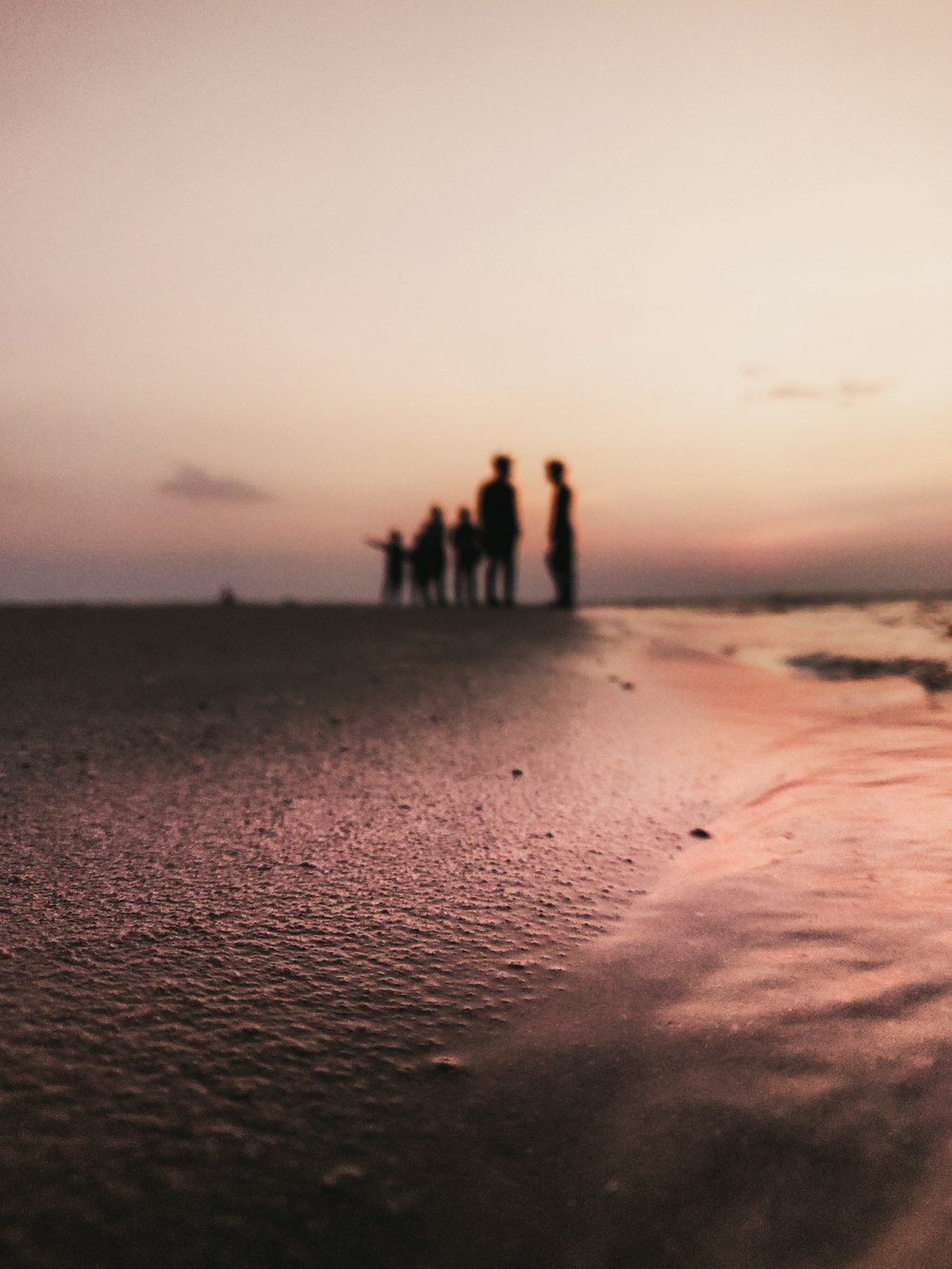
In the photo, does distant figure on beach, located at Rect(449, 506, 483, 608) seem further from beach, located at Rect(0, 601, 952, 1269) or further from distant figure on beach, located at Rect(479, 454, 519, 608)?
beach, located at Rect(0, 601, 952, 1269)

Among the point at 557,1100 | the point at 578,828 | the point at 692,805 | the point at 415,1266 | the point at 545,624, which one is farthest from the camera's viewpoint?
the point at 545,624

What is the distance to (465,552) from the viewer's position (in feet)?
52.8

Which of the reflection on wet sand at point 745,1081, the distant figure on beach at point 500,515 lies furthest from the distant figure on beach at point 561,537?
the reflection on wet sand at point 745,1081

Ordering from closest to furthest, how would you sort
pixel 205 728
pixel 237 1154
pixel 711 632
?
pixel 237 1154, pixel 205 728, pixel 711 632

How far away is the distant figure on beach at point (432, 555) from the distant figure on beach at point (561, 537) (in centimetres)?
399

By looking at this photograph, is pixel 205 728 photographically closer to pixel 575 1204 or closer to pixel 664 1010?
pixel 664 1010

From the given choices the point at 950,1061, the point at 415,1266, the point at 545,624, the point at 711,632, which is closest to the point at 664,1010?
the point at 950,1061

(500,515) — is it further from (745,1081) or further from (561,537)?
(745,1081)

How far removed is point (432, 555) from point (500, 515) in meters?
4.03

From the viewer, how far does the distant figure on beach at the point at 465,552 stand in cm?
1599

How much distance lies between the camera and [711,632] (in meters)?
10.4

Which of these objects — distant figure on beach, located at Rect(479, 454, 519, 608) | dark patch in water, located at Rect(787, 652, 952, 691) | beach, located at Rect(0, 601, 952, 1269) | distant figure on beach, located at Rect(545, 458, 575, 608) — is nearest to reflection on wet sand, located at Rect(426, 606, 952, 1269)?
beach, located at Rect(0, 601, 952, 1269)

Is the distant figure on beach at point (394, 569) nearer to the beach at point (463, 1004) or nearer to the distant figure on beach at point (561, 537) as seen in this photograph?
the distant figure on beach at point (561, 537)

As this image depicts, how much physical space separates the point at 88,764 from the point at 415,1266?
2.21 metres
